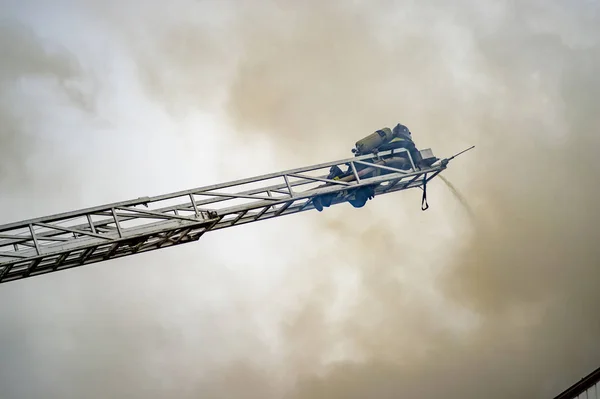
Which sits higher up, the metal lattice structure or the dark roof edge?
the metal lattice structure

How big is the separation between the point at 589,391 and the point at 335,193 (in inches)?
402

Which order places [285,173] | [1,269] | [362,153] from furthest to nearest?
[362,153], [285,173], [1,269]

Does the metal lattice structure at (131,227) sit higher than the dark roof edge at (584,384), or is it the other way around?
the metal lattice structure at (131,227)

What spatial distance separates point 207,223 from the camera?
1662cm

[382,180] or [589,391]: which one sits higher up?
[382,180]

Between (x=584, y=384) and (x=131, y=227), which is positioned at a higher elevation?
(x=131, y=227)

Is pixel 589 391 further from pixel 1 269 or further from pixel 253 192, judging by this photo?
pixel 1 269

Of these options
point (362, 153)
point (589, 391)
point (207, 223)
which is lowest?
point (589, 391)

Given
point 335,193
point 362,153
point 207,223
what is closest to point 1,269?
point 207,223

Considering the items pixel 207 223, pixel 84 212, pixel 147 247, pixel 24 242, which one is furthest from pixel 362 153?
pixel 24 242

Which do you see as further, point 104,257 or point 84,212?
point 104,257

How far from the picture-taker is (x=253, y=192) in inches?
711

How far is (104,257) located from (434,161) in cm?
1001

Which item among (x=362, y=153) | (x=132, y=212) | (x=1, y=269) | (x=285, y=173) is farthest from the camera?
(x=362, y=153)
